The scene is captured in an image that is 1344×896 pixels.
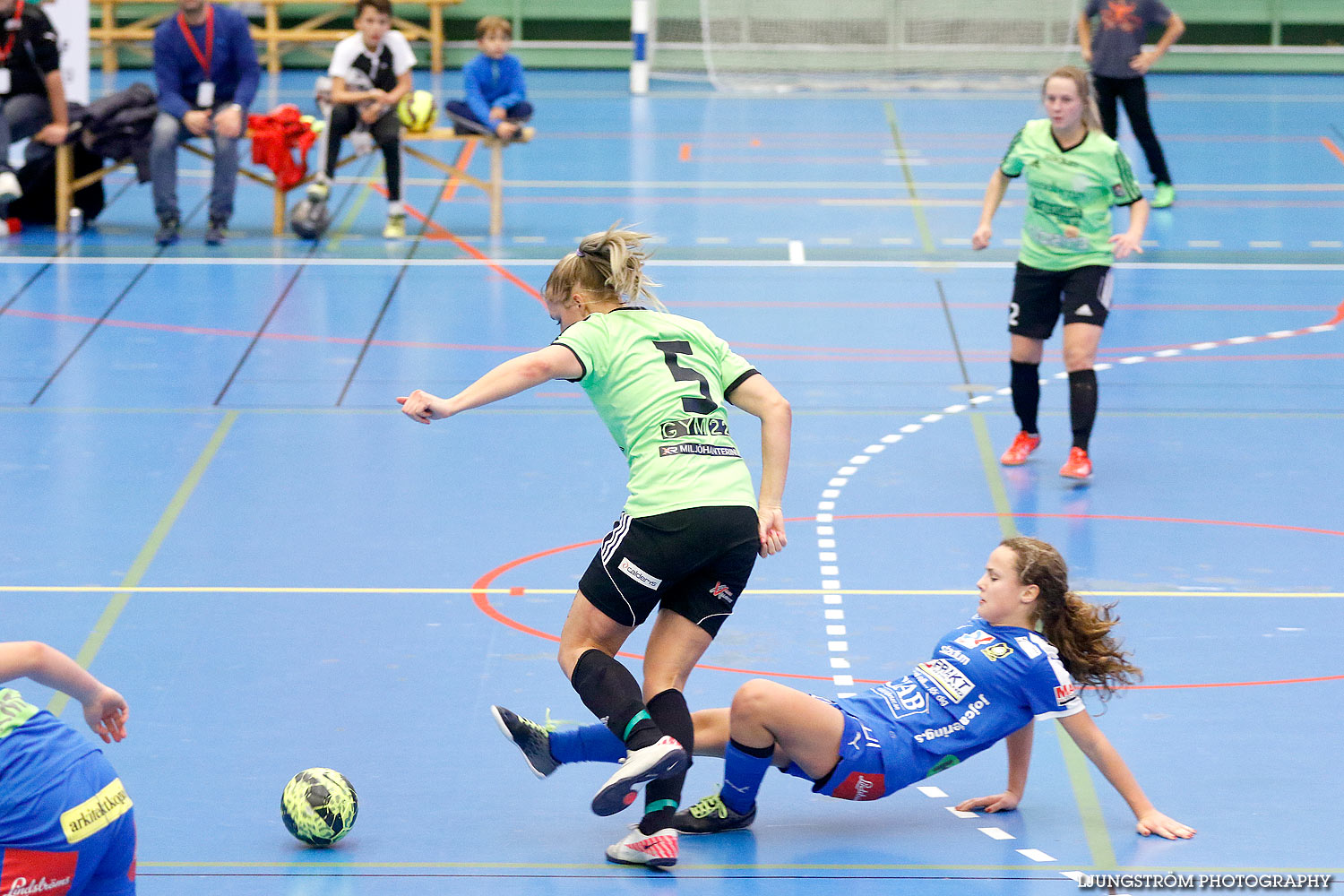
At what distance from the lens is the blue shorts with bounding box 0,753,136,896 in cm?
356

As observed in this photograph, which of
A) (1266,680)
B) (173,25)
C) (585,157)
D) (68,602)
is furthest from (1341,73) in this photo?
(68,602)

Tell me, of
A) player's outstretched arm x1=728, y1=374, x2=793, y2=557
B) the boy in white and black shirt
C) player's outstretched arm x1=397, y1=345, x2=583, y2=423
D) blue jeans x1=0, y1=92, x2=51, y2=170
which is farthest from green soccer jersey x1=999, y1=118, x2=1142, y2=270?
blue jeans x1=0, y1=92, x2=51, y2=170

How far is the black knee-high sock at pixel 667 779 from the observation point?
4535 millimetres

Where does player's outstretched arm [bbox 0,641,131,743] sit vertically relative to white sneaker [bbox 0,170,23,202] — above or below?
below

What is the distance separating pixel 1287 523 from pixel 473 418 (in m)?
4.22

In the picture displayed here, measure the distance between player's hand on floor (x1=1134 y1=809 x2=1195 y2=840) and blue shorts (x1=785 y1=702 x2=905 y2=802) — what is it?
70 cm

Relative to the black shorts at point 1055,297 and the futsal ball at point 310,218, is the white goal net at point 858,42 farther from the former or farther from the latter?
the black shorts at point 1055,297

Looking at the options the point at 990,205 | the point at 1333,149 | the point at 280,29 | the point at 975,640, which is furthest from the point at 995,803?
the point at 280,29

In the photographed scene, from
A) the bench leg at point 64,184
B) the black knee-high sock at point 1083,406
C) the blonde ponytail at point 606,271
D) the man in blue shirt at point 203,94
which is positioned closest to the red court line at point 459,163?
the man in blue shirt at point 203,94

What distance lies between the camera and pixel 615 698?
453 cm

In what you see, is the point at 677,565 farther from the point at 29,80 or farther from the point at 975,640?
the point at 29,80

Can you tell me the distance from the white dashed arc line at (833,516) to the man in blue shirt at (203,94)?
542 cm

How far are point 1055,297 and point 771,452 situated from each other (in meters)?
3.84

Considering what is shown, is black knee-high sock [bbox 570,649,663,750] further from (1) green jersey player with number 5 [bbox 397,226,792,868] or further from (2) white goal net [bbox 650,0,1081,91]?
(2) white goal net [bbox 650,0,1081,91]
